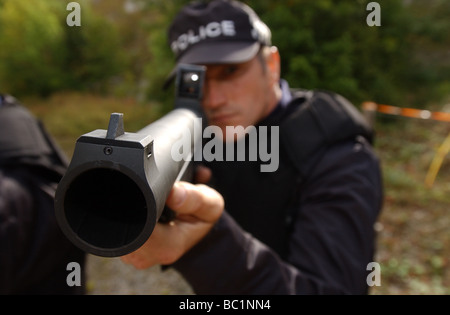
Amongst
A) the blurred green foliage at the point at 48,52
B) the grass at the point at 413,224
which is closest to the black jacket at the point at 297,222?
the grass at the point at 413,224

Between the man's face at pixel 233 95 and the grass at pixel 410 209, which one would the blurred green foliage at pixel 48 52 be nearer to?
the grass at pixel 410 209

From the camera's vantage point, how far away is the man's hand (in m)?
1.13

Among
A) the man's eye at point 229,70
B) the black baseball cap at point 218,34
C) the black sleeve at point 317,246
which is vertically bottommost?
the black sleeve at point 317,246

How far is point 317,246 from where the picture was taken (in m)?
1.59

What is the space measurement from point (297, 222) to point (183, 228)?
746 mm

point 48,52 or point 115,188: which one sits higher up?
point 48,52

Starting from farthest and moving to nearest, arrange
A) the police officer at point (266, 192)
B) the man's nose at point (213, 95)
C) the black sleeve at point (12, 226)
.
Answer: the man's nose at point (213, 95), the black sleeve at point (12, 226), the police officer at point (266, 192)

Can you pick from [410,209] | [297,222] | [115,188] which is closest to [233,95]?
[297,222]

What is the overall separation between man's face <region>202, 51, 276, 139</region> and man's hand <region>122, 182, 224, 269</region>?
0.89 metres

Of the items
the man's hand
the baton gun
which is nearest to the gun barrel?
the baton gun

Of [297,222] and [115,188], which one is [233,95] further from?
[115,188]

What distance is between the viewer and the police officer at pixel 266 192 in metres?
1.36

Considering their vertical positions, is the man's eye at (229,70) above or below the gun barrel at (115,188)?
above

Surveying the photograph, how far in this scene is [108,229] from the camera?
886 millimetres
